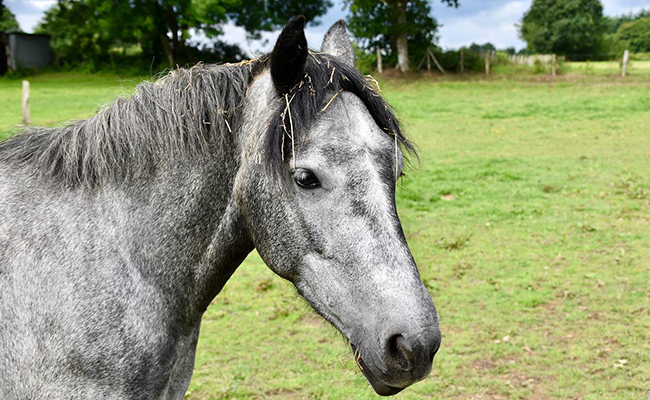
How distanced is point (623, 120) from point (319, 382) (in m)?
15.1

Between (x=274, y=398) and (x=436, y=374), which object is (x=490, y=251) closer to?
(x=436, y=374)

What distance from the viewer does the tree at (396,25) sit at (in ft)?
105

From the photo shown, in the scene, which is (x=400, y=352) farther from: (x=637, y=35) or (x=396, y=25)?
(x=637, y=35)

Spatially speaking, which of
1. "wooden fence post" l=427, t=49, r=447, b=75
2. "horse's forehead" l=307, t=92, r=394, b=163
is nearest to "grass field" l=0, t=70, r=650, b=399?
"horse's forehead" l=307, t=92, r=394, b=163

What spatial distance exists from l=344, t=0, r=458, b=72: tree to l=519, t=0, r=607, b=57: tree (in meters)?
33.3

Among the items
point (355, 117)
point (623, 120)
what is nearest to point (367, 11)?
point (623, 120)

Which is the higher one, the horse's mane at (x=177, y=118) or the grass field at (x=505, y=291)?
the horse's mane at (x=177, y=118)

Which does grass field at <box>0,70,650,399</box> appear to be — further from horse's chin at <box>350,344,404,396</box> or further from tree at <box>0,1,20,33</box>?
tree at <box>0,1,20,33</box>

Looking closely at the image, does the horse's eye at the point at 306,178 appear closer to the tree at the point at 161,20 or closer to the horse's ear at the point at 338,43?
the horse's ear at the point at 338,43

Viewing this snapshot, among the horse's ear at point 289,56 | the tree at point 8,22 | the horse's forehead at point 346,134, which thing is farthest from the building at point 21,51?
the horse's forehead at point 346,134

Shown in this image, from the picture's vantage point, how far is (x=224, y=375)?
494 cm

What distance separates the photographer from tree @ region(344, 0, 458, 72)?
31984 millimetres

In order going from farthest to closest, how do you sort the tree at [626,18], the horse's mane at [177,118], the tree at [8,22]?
the tree at [626,18]
the tree at [8,22]
the horse's mane at [177,118]

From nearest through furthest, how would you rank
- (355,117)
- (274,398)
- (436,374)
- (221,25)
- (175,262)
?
1. (355,117)
2. (175,262)
3. (274,398)
4. (436,374)
5. (221,25)
